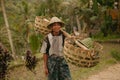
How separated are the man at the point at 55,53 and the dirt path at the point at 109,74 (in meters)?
3.94

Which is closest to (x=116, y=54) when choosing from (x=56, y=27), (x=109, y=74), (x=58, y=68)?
(x=109, y=74)

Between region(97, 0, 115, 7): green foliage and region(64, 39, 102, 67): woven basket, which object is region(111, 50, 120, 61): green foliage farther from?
region(97, 0, 115, 7): green foliage

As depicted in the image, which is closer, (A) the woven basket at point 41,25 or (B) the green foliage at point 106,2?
(A) the woven basket at point 41,25

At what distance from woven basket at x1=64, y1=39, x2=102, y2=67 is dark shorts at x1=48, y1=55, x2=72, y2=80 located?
0.58 ft

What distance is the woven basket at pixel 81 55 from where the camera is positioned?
5.00 metres

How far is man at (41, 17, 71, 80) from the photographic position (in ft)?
16.8

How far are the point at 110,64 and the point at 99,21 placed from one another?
7992mm

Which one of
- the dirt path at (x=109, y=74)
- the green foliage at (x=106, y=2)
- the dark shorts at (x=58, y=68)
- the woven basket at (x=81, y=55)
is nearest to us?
the woven basket at (x=81, y=55)

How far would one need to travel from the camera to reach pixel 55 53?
5227 millimetres

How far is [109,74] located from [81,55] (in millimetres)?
4844

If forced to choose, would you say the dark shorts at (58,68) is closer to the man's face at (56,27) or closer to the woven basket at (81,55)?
the woven basket at (81,55)

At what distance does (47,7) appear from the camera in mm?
21766

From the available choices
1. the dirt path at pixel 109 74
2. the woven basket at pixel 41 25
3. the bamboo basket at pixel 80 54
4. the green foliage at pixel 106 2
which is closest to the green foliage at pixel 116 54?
the dirt path at pixel 109 74

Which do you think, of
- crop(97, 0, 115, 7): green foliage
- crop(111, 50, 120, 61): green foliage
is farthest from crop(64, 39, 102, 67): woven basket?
crop(97, 0, 115, 7): green foliage
